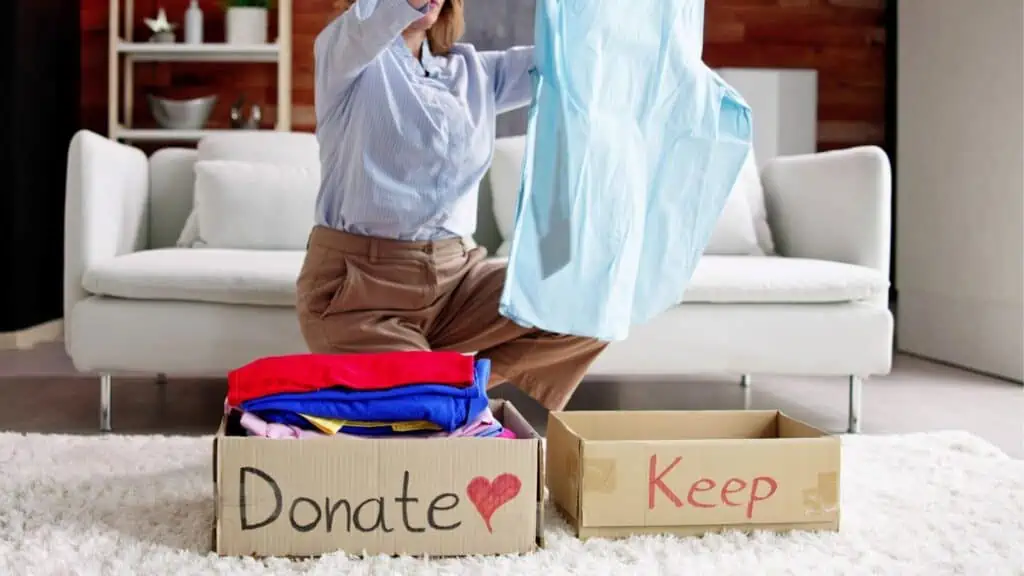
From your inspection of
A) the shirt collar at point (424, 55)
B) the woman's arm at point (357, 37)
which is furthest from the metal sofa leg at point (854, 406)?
the woman's arm at point (357, 37)

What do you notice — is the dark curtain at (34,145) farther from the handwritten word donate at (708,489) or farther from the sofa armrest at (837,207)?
the handwritten word donate at (708,489)

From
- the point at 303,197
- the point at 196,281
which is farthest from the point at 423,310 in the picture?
the point at 303,197

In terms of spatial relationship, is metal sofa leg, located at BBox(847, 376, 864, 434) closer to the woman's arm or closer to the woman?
the woman

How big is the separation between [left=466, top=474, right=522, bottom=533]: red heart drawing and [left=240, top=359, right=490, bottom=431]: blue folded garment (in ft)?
0.29

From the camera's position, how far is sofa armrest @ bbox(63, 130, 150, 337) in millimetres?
2275

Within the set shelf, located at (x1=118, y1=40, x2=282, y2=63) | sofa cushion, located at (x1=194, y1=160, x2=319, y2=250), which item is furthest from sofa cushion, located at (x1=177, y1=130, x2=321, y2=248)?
shelf, located at (x1=118, y1=40, x2=282, y2=63)

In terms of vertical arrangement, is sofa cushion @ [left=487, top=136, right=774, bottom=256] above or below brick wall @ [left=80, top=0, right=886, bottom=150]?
below

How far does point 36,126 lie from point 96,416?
205cm

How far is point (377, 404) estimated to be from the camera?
129 cm

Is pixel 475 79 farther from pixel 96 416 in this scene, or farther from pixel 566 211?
pixel 96 416

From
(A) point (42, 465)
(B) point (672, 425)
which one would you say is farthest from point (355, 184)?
(A) point (42, 465)

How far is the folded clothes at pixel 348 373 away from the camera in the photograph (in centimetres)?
129

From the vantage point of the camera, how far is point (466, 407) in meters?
1.30

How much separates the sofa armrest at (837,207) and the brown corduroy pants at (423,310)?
107 cm
